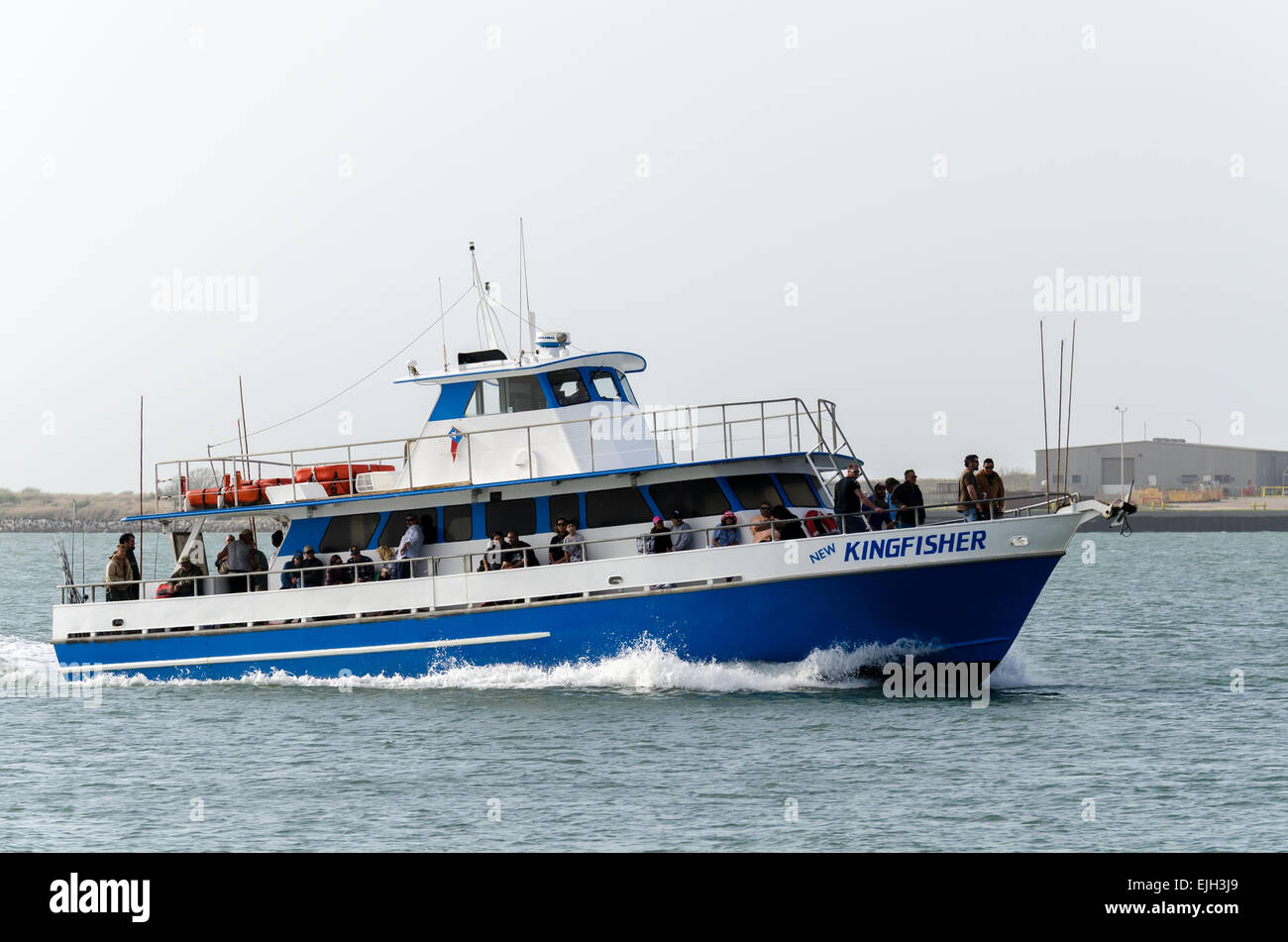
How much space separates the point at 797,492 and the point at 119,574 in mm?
11478

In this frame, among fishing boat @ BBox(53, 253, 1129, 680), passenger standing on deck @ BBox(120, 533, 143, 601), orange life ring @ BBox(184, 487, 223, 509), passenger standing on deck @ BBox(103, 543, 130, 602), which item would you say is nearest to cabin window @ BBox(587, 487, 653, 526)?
fishing boat @ BBox(53, 253, 1129, 680)

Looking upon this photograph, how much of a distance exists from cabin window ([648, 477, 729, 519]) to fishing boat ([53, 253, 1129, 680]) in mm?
30

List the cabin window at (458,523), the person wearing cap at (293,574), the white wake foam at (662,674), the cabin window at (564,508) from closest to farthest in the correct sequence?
the white wake foam at (662,674) < the cabin window at (564,508) < the cabin window at (458,523) < the person wearing cap at (293,574)

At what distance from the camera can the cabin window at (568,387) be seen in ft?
67.5

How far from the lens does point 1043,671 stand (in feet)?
77.5

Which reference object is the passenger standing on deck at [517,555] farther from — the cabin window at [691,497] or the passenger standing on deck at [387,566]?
the cabin window at [691,497]

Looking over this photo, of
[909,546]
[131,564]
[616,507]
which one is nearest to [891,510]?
[909,546]

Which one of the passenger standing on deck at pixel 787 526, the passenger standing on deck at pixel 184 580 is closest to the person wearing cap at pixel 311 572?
the passenger standing on deck at pixel 184 580

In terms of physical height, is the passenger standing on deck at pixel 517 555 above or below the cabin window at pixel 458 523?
below

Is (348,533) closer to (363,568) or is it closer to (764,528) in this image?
(363,568)

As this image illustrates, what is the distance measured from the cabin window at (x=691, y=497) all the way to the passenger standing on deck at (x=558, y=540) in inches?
54.9

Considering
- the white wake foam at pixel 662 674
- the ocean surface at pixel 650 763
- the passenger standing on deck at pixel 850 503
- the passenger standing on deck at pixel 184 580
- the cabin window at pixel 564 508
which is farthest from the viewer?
the passenger standing on deck at pixel 184 580

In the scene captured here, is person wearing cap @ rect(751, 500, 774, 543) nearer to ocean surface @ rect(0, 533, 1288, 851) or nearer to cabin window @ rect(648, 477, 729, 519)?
cabin window @ rect(648, 477, 729, 519)

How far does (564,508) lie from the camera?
19.9 meters
